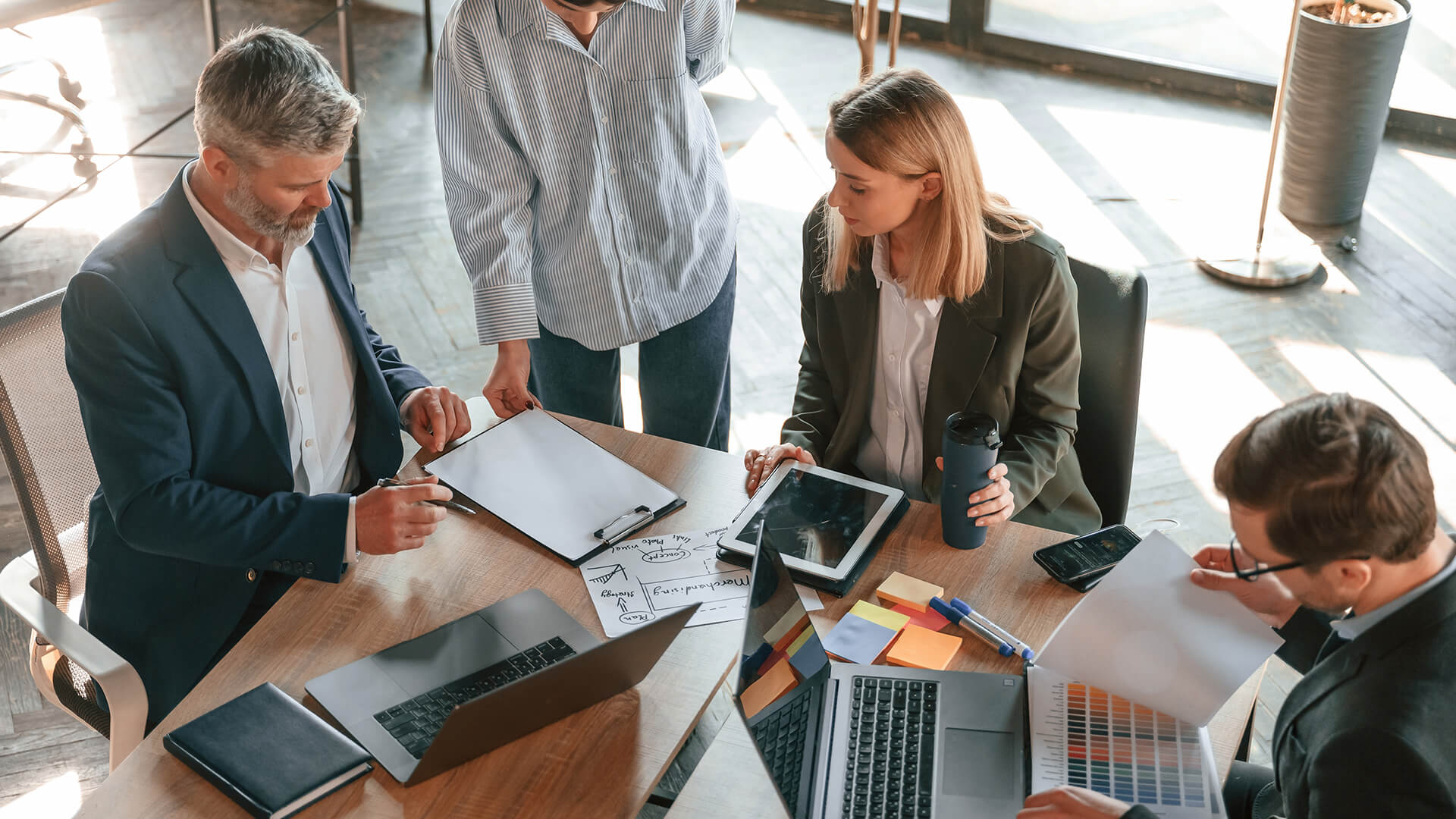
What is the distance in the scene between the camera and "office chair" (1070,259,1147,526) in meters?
2.11

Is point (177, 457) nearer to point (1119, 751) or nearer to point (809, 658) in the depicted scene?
point (809, 658)

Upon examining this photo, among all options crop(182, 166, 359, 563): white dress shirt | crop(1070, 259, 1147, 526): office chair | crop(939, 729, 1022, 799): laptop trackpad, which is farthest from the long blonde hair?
crop(182, 166, 359, 563): white dress shirt

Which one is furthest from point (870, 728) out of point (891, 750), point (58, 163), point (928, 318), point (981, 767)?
point (58, 163)

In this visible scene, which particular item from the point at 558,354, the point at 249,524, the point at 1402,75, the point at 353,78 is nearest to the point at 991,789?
the point at 249,524

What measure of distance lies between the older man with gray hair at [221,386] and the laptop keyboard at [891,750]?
2.33 ft

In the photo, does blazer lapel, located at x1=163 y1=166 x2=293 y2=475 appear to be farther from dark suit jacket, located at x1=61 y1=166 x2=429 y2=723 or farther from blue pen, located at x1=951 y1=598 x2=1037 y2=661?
blue pen, located at x1=951 y1=598 x2=1037 y2=661

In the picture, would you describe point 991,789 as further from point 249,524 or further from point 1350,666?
point 249,524

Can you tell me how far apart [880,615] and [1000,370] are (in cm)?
57

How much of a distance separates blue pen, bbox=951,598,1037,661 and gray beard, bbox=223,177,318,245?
1.15m

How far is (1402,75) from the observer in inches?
199

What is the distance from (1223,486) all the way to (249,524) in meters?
1.36

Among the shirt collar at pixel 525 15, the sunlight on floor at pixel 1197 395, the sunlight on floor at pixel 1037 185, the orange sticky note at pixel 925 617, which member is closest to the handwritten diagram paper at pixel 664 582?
the orange sticky note at pixel 925 617

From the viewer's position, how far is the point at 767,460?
6.76ft

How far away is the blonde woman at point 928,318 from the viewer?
2.02 m
